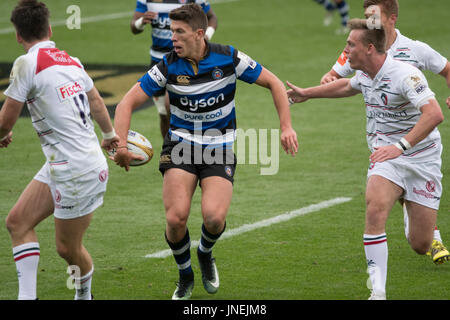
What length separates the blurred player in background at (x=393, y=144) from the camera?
6.21 m

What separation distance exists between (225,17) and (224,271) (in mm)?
17966

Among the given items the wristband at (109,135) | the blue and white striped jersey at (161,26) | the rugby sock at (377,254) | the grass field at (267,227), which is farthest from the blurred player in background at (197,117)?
the blue and white striped jersey at (161,26)

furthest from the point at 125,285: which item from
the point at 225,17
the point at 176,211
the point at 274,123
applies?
the point at 225,17

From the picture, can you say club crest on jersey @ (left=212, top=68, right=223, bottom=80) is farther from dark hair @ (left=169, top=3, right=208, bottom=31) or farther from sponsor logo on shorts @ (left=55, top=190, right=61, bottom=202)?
sponsor logo on shorts @ (left=55, top=190, right=61, bottom=202)

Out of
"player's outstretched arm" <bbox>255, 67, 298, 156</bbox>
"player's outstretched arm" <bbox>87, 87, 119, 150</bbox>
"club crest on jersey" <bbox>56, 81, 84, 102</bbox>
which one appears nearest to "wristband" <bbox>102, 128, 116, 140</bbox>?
"player's outstretched arm" <bbox>87, 87, 119, 150</bbox>

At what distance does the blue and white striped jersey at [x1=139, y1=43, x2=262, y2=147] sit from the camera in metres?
6.74

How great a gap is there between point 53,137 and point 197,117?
1416mm

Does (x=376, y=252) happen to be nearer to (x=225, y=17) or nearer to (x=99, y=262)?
(x=99, y=262)

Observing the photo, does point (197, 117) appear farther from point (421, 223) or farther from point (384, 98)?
point (421, 223)

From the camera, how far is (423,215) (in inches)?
267

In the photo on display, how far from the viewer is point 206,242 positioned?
6.83 m

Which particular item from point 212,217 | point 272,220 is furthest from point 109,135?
point 272,220

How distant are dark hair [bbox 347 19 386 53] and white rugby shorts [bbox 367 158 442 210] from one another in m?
0.93

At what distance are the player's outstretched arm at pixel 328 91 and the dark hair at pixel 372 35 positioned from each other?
756mm
